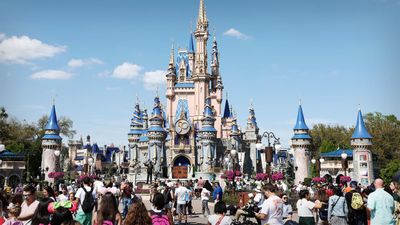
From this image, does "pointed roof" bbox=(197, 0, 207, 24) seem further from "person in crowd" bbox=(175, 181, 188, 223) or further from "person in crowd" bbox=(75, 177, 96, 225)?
"person in crowd" bbox=(75, 177, 96, 225)

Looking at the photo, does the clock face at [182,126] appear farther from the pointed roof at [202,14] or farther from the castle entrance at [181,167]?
the pointed roof at [202,14]

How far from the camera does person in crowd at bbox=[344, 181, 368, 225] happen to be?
10273 mm

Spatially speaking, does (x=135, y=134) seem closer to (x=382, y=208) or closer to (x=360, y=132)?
(x=360, y=132)

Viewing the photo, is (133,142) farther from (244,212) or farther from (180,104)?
(244,212)

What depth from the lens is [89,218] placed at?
32.1 ft

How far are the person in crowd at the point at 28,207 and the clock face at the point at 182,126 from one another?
194 ft

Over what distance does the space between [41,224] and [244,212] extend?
5.94 m

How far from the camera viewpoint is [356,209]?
1034 centimetres

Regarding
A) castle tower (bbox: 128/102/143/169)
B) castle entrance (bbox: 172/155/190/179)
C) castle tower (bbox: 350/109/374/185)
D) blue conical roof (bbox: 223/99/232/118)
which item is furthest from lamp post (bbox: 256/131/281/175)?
blue conical roof (bbox: 223/99/232/118)

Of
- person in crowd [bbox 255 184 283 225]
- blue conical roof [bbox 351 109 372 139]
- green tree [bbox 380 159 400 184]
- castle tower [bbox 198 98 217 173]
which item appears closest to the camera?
person in crowd [bbox 255 184 283 225]

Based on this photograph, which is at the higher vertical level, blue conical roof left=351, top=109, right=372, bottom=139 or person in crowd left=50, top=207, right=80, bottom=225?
blue conical roof left=351, top=109, right=372, bottom=139

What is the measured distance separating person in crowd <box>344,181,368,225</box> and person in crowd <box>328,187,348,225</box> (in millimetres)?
262

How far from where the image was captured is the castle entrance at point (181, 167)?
6606 centimetres

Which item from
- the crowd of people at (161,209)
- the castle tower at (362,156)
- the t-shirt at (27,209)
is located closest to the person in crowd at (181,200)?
the crowd of people at (161,209)
